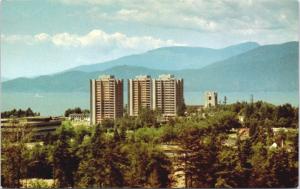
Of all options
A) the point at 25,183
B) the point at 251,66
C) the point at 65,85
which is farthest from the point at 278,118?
the point at 25,183

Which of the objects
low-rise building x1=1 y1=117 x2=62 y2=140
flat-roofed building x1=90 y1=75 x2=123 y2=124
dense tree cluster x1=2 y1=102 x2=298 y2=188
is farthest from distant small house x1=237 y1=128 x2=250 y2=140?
low-rise building x1=1 y1=117 x2=62 y2=140

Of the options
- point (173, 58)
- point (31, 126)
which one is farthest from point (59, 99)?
point (173, 58)

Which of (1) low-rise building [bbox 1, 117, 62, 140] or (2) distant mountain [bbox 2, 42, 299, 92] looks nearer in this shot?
(2) distant mountain [bbox 2, 42, 299, 92]

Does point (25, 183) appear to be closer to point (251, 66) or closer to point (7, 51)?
point (7, 51)

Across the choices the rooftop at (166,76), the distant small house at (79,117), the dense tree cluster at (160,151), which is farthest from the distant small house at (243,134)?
the distant small house at (79,117)

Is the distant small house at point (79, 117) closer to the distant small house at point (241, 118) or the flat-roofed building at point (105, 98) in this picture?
the flat-roofed building at point (105, 98)

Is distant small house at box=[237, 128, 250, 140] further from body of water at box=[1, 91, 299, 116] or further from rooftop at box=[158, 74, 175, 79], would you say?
rooftop at box=[158, 74, 175, 79]
